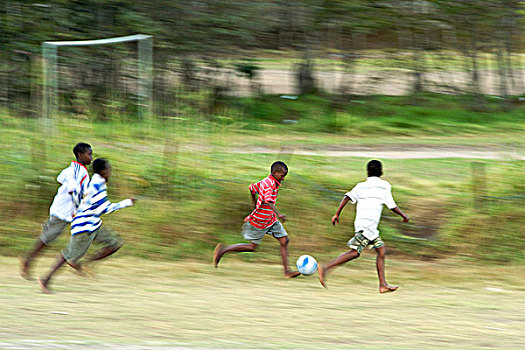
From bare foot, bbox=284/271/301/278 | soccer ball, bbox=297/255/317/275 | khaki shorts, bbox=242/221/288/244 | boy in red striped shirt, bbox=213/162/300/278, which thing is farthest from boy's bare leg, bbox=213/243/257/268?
soccer ball, bbox=297/255/317/275

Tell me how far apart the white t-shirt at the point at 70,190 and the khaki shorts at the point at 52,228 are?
0.25 ft

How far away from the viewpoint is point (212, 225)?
940cm

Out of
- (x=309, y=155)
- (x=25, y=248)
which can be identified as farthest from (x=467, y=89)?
(x=25, y=248)

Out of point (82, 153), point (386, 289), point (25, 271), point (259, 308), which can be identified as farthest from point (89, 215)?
point (386, 289)

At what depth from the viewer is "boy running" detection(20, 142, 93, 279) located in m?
7.20

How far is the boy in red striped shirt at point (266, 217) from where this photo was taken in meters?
7.67

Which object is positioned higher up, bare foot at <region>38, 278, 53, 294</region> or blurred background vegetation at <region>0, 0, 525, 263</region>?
blurred background vegetation at <region>0, 0, 525, 263</region>

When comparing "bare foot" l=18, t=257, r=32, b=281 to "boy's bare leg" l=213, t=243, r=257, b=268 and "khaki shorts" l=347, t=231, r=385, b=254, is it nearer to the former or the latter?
"boy's bare leg" l=213, t=243, r=257, b=268

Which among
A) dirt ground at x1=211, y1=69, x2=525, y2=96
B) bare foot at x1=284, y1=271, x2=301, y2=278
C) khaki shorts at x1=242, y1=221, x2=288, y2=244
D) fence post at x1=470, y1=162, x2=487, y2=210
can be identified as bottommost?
bare foot at x1=284, y1=271, x2=301, y2=278

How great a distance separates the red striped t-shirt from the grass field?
2.07ft

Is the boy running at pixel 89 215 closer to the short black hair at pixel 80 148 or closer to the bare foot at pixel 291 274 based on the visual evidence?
the short black hair at pixel 80 148

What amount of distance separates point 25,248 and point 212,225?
227 cm

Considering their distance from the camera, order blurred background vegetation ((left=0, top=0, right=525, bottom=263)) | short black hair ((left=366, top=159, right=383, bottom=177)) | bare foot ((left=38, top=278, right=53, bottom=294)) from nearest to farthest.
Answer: bare foot ((left=38, top=278, right=53, bottom=294)), short black hair ((left=366, top=159, right=383, bottom=177)), blurred background vegetation ((left=0, top=0, right=525, bottom=263))

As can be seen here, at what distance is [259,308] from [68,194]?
2.21 metres
